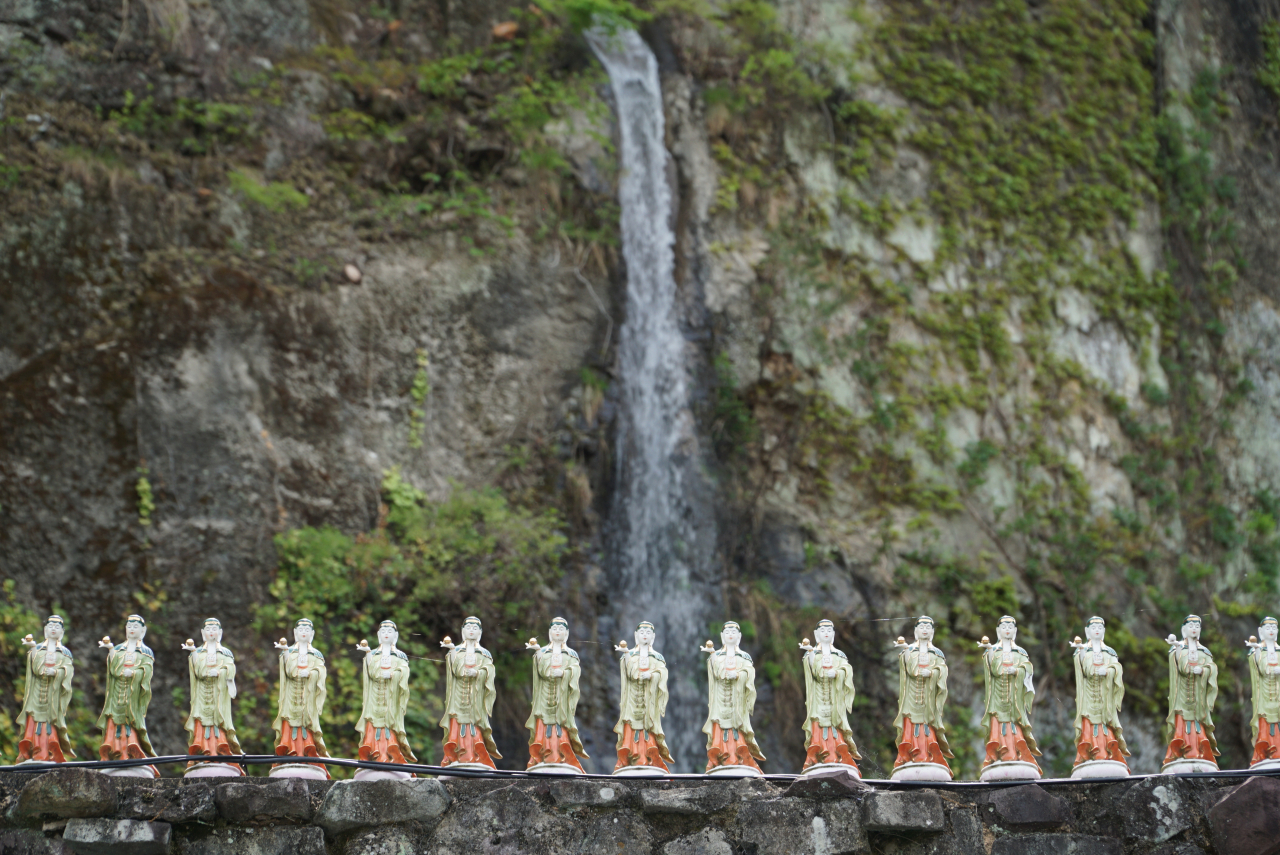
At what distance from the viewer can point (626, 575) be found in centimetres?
1457

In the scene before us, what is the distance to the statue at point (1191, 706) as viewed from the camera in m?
8.39

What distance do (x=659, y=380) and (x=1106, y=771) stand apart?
8.45 meters

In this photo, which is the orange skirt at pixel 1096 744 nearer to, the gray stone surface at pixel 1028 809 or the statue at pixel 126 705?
the gray stone surface at pixel 1028 809

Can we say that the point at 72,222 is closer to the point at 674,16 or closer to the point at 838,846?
the point at 674,16

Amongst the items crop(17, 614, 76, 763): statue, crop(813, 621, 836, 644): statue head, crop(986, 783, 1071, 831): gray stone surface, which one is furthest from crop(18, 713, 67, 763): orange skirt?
crop(986, 783, 1071, 831): gray stone surface

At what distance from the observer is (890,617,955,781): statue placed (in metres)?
8.30

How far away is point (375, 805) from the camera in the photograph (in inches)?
304

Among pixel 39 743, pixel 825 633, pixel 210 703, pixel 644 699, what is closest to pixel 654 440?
pixel 825 633

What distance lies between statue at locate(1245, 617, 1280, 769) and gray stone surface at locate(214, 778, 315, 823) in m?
5.94

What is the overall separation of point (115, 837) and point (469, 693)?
7.52 ft

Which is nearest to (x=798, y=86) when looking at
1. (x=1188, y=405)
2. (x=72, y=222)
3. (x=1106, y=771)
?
(x=1188, y=405)

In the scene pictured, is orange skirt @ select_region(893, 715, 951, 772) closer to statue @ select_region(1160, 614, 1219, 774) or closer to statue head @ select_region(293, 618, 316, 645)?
statue @ select_region(1160, 614, 1219, 774)

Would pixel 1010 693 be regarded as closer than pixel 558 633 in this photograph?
Yes

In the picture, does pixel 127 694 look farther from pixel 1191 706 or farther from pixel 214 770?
pixel 1191 706
